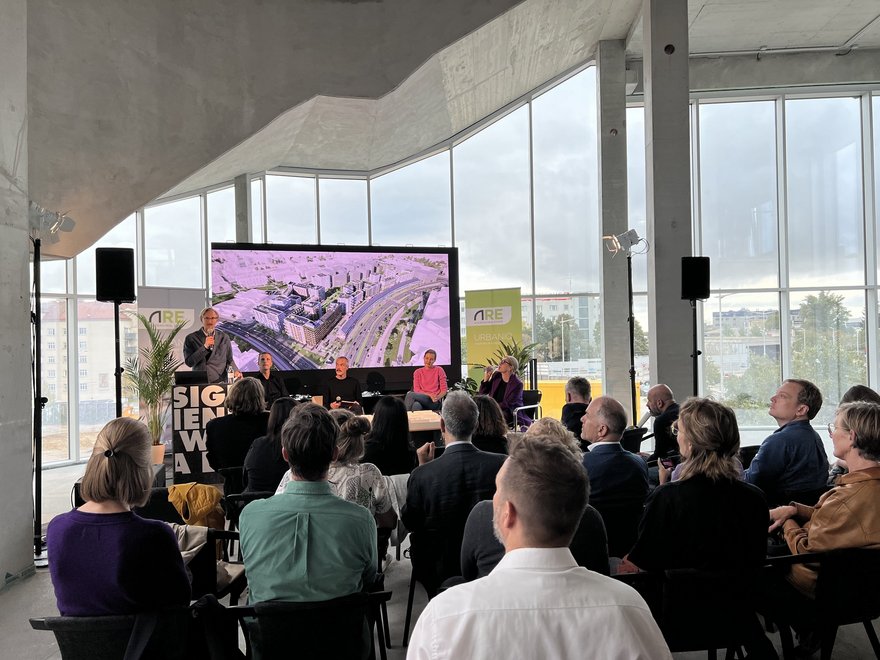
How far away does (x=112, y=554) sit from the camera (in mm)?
1762

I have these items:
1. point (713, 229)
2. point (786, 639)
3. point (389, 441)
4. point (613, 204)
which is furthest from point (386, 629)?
point (713, 229)

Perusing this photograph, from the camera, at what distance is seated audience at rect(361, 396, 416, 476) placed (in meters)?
3.89

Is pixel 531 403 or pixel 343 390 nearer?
pixel 343 390

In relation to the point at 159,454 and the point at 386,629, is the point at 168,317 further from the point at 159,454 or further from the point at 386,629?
the point at 386,629

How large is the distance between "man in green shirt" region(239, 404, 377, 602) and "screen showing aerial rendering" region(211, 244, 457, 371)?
285 inches

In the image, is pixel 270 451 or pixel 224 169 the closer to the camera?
pixel 270 451

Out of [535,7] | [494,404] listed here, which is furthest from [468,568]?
[535,7]

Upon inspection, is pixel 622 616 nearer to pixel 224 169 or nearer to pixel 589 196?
pixel 224 169

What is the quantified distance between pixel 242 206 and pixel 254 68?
332 cm

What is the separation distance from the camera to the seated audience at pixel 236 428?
162 inches

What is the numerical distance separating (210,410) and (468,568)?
172 inches

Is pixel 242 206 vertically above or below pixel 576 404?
above

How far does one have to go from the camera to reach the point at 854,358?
10484 mm

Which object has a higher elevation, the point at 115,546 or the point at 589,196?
the point at 589,196
